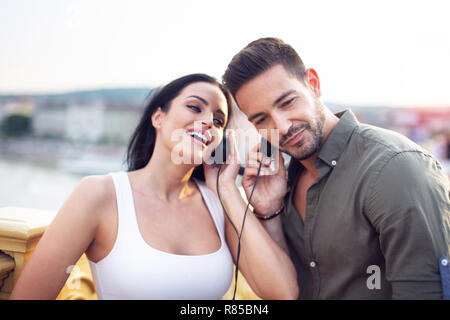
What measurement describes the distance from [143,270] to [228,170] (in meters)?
0.72

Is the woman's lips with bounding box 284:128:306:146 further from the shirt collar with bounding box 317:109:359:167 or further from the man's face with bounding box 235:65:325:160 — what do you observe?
the shirt collar with bounding box 317:109:359:167

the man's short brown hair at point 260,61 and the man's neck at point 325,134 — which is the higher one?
the man's short brown hair at point 260,61

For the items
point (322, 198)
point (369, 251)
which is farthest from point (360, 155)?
point (369, 251)

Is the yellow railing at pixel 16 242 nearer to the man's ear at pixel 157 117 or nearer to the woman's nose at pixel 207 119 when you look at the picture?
the man's ear at pixel 157 117

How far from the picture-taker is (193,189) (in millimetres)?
1938

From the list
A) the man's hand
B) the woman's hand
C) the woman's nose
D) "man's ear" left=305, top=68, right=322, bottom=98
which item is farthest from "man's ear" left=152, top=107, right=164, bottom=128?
"man's ear" left=305, top=68, right=322, bottom=98

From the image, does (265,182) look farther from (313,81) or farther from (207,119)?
(313,81)

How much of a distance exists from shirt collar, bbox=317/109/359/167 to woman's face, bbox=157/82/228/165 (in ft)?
2.11

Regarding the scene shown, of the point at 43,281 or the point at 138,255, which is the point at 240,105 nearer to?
the point at 138,255

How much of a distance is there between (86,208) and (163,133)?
2.08ft

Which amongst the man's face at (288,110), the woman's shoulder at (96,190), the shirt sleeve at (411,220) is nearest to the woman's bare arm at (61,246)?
the woman's shoulder at (96,190)

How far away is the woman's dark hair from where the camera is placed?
184cm

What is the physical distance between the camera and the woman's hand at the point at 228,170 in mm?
1709
